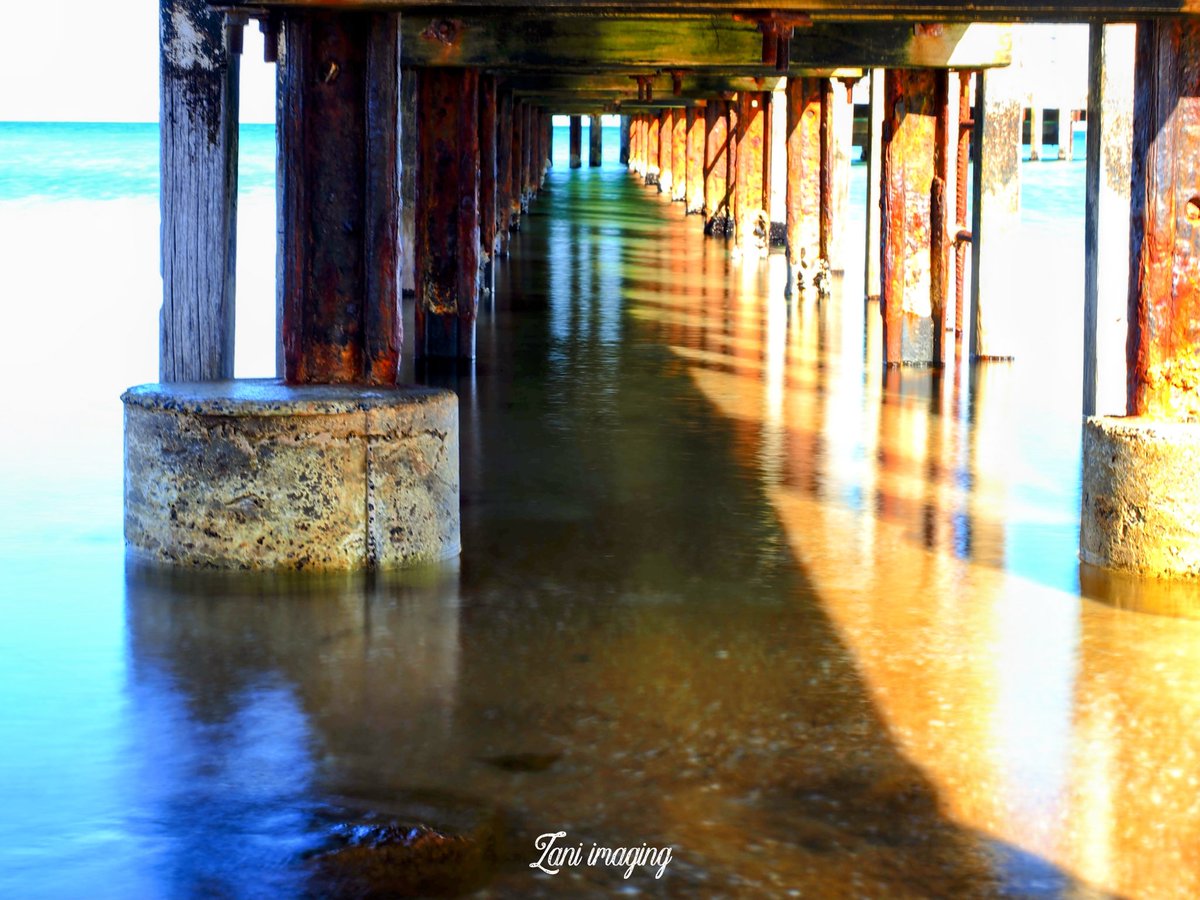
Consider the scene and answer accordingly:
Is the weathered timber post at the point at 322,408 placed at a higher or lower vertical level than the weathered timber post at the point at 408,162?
lower

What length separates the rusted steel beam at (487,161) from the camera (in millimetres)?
13406

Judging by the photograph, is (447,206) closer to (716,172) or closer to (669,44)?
(669,44)

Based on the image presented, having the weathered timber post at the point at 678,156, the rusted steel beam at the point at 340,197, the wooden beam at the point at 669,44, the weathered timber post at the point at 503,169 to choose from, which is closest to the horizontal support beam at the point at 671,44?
the wooden beam at the point at 669,44

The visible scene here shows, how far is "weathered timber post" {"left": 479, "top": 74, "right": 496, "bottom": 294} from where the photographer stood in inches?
529

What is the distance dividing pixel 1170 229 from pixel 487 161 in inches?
351

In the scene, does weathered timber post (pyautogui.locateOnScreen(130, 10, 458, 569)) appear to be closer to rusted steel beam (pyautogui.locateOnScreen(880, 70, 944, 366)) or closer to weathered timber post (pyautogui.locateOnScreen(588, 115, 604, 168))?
rusted steel beam (pyautogui.locateOnScreen(880, 70, 944, 366))

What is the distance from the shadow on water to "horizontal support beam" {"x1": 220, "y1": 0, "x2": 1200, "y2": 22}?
1.61 meters

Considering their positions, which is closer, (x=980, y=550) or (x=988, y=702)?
(x=988, y=702)

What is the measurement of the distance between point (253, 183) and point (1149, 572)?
4075cm

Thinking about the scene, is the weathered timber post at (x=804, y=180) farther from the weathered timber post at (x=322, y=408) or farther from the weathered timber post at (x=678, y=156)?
the weathered timber post at (x=678, y=156)

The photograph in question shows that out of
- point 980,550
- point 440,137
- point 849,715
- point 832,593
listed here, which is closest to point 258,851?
point 849,715

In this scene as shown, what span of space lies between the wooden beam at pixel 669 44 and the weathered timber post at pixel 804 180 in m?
3.80

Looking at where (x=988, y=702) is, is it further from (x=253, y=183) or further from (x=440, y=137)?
(x=253, y=183)

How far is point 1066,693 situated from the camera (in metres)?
4.03
